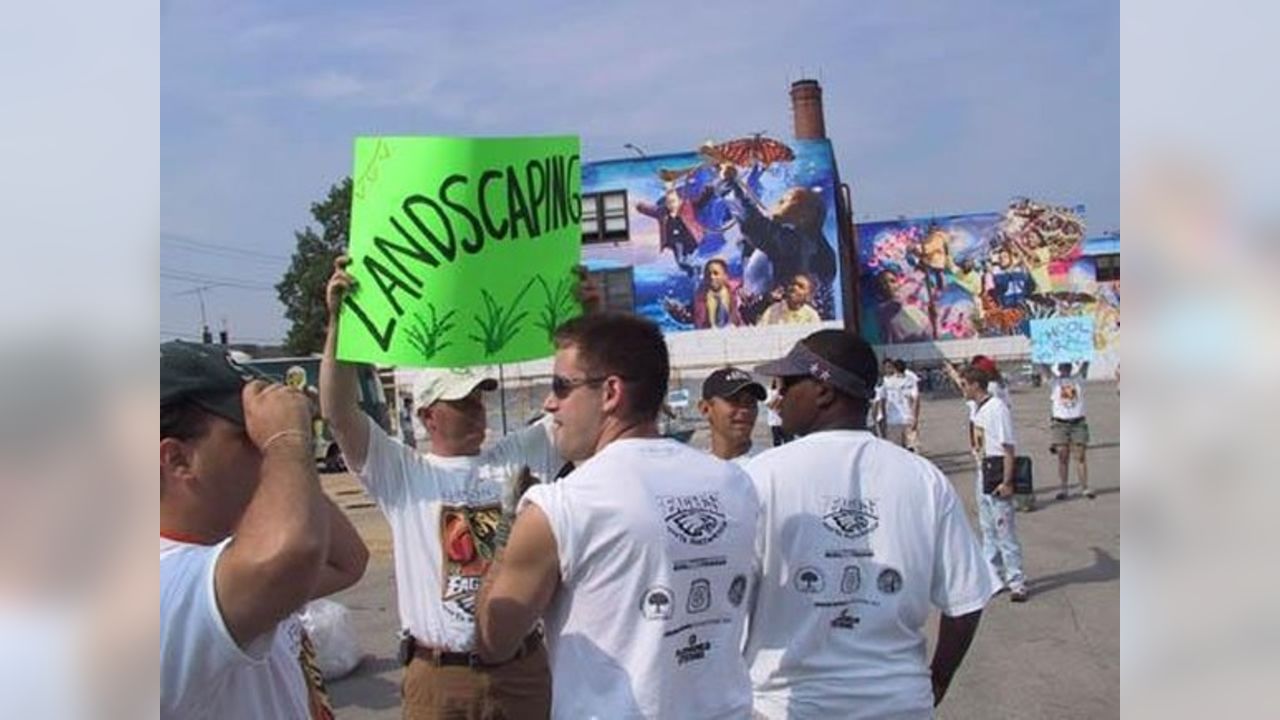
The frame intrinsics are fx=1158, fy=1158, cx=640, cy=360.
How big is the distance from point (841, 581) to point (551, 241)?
1503mm

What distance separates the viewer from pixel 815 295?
4556cm

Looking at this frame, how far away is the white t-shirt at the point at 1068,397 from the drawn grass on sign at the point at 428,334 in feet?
39.6

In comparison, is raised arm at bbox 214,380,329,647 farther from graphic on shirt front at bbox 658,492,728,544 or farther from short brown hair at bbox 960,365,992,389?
short brown hair at bbox 960,365,992,389

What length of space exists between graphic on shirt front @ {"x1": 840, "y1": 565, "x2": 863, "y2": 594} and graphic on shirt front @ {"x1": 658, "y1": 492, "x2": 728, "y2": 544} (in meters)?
0.52

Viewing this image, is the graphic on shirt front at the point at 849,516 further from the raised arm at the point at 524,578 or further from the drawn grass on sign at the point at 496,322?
the drawn grass on sign at the point at 496,322

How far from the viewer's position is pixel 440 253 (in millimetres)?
3578

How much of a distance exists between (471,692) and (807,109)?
5178cm

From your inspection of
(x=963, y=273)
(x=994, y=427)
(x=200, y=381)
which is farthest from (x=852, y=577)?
(x=963, y=273)

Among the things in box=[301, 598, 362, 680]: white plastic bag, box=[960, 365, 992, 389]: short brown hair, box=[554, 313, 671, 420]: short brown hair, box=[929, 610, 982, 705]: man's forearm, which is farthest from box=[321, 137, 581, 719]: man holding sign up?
box=[960, 365, 992, 389]: short brown hair

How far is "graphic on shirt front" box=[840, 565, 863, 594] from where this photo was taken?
10.5ft

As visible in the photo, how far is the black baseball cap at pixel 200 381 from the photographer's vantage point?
1.97 metres
